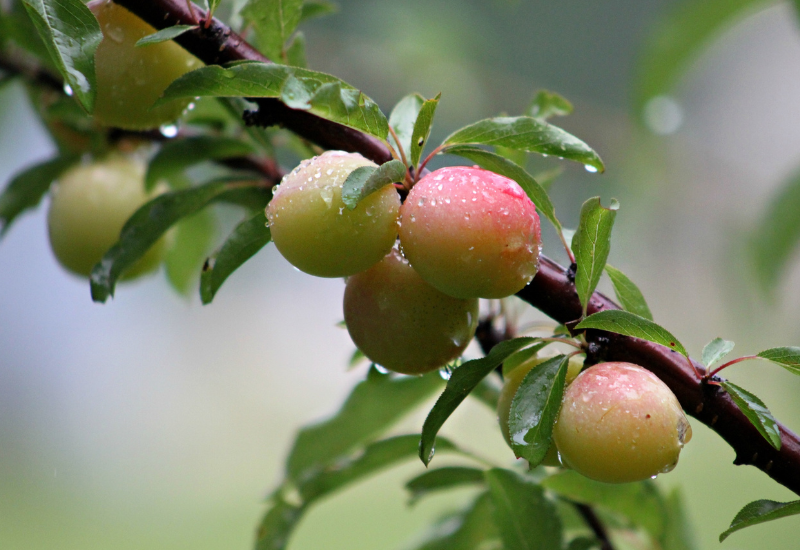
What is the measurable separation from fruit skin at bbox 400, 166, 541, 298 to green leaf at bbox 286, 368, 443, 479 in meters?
0.32

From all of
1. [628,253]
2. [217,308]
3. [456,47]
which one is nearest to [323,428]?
[456,47]

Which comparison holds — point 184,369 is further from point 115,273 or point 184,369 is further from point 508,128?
point 508,128

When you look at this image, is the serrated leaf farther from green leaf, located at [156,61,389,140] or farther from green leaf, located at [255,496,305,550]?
green leaf, located at [255,496,305,550]

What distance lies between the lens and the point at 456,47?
1.92m

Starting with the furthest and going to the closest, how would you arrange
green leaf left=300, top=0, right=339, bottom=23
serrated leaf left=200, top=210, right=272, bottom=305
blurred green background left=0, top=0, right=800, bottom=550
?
blurred green background left=0, top=0, right=800, bottom=550
green leaf left=300, top=0, right=339, bottom=23
serrated leaf left=200, top=210, right=272, bottom=305

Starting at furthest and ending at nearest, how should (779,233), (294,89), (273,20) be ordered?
(779,233)
(273,20)
(294,89)

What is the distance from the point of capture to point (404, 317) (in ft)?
1.19

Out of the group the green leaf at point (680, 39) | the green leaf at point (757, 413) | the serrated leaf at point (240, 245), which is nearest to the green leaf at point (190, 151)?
the serrated leaf at point (240, 245)

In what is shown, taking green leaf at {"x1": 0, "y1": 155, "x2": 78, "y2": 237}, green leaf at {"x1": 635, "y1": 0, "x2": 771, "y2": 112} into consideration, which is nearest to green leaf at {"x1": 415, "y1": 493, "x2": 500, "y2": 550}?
green leaf at {"x1": 0, "y1": 155, "x2": 78, "y2": 237}

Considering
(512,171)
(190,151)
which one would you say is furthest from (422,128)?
(190,151)

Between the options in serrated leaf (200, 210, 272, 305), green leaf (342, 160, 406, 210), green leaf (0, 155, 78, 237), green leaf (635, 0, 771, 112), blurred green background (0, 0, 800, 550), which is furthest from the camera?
blurred green background (0, 0, 800, 550)

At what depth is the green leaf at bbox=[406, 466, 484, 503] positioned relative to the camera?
54 cm

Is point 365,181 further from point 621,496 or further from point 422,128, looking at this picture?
point 621,496

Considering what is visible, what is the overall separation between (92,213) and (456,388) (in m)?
0.41
